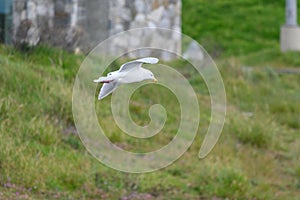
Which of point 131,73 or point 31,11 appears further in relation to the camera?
point 31,11

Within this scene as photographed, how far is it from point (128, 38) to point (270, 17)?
28.6 feet

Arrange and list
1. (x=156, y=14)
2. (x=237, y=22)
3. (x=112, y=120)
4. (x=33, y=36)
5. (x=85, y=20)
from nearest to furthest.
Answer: (x=112, y=120) → (x=33, y=36) → (x=85, y=20) → (x=156, y=14) → (x=237, y=22)

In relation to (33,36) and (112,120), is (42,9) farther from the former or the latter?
(112,120)

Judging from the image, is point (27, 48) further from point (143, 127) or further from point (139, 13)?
point (139, 13)

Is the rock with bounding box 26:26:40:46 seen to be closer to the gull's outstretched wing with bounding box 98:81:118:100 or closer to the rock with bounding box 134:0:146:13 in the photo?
the rock with bounding box 134:0:146:13

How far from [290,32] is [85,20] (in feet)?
18.0

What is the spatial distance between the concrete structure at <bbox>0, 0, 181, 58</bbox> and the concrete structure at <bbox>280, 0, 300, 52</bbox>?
2880 mm

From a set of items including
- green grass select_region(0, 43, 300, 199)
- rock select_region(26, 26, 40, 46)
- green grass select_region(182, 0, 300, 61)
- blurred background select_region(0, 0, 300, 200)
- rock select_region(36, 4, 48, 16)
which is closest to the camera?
green grass select_region(0, 43, 300, 199)

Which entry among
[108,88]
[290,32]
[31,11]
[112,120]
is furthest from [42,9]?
[108,88]

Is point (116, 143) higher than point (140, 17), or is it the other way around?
point (140, 17)

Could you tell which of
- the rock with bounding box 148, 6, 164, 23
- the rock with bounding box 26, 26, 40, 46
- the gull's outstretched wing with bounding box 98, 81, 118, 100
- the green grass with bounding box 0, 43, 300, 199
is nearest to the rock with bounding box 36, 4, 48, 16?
the rock with bounding box 26, 26, 40, 46

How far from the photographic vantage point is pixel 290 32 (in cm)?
1845

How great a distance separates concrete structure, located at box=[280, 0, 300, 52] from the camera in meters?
18.3

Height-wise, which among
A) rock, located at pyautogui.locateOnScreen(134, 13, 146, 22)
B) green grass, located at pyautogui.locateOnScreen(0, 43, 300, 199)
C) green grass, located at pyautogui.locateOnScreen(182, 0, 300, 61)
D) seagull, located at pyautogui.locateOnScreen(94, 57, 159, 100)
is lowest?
green grass, located at pyautogui.locateOnScreen(182, 0, 300, 61)
